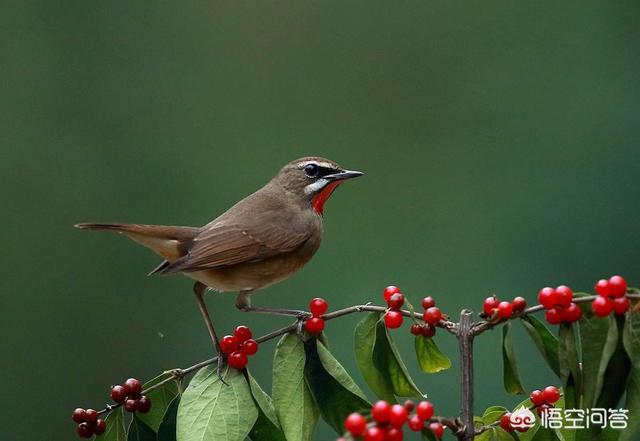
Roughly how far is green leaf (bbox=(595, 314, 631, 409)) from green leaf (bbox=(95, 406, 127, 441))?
85 cm

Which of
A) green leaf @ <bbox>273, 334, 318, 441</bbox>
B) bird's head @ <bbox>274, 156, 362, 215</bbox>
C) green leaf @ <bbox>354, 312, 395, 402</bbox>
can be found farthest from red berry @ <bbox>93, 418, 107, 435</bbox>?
bird's head @ <bbox>274, 156, 362, 215</bbox>

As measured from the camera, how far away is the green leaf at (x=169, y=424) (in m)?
1.82

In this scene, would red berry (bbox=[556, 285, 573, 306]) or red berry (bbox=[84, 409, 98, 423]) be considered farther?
red berry (bbox=[84, 409, 98, 423])

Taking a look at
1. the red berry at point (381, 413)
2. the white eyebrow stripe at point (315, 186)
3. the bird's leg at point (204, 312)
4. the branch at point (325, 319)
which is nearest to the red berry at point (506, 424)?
the branch at point (325, 319)

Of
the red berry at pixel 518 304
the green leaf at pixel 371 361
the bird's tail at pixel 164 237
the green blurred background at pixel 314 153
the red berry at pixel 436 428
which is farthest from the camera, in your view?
the green blurred background at pixel 314 153

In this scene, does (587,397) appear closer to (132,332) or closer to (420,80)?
(132,332)

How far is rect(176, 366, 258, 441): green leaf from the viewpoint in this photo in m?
1.73

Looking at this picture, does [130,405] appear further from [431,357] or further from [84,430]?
[431,357]

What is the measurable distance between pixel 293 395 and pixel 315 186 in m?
1.25

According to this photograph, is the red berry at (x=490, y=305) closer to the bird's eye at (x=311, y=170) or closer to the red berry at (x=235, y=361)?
the red berry at (x=235, y=361)

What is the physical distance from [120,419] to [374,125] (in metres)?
4.54

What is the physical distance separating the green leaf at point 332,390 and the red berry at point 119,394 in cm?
33

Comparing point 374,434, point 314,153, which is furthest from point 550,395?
point 314,153

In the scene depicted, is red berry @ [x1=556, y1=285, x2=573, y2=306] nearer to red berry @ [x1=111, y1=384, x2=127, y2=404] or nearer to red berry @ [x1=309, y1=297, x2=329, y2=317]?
red berry @ [x1=309, y1=297, x2=329, y2=317]
